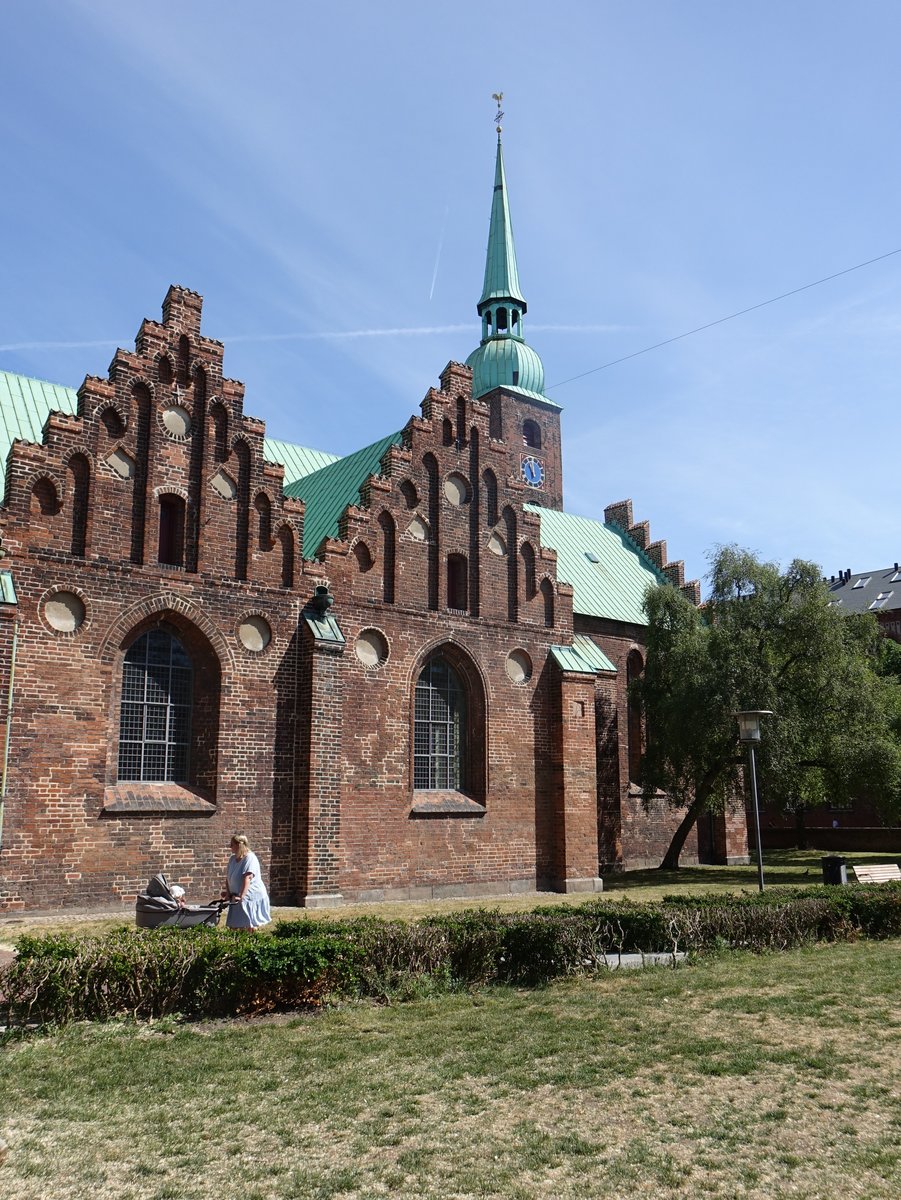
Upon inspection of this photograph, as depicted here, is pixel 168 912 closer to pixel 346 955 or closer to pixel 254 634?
pixel 346 955

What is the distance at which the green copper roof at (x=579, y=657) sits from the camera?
84.4ft

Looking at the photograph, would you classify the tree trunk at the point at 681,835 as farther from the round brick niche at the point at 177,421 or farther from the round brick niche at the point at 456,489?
the round brick niche at the point at 177,421

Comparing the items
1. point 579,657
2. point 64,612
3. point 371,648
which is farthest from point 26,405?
point 579,657

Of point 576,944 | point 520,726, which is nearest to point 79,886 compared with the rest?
point 576,944

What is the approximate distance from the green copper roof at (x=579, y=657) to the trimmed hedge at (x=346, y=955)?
38.0 feet

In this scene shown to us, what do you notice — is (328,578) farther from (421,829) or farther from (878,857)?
(878,857)

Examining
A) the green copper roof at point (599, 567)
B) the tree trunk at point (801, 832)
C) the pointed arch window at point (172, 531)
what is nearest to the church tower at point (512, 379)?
the green copper roof at point (599, 567)

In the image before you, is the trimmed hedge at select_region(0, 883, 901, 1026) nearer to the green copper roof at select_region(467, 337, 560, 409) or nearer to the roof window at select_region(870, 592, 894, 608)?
the green copper roof at select_region(467, 337, 560, 409)

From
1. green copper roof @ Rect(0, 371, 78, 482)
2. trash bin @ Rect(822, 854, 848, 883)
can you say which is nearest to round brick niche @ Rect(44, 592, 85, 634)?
green copper roof @ Rect(0, 371, 78, 482)

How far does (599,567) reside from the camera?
37.1m

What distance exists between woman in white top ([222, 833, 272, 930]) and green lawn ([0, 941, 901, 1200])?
2785 mm

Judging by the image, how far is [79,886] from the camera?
57.3 ft

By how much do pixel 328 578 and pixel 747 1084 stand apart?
1562 centimetres

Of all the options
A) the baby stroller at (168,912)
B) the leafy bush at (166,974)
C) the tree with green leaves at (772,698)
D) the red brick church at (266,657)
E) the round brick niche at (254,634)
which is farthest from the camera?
the tree with green leaves at (772,698)
